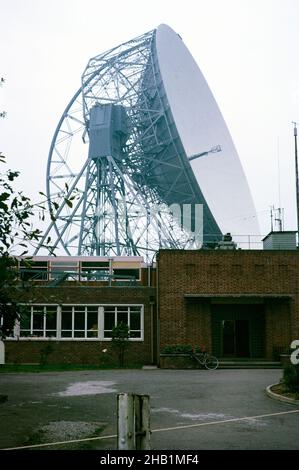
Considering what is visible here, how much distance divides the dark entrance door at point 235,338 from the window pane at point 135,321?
14.6ft

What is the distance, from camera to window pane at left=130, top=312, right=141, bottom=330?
108 feet

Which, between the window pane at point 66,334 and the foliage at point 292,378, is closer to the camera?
the foliage at point 292,378

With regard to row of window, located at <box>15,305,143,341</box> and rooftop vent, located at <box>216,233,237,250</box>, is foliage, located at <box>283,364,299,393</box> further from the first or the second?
rooftop vent, located at <box>216,233,237,250</box>

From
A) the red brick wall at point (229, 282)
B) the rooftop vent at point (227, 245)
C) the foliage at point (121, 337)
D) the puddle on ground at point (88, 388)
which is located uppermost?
the rooftop vent at point (227, 245)

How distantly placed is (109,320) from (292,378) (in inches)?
667

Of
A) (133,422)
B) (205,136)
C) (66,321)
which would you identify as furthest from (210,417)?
(205,136)

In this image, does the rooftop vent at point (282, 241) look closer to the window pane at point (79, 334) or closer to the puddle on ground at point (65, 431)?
the window pane at point (79, 334)

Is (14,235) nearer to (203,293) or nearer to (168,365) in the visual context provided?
(168,365)

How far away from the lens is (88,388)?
19.4 meters

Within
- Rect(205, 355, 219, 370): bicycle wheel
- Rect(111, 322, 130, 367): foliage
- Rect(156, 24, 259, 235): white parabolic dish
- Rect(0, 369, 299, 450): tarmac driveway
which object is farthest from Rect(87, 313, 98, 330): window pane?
Rect(156, 24, 259, 235): white parabolic dish

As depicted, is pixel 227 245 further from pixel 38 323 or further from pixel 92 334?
pixel 38 323

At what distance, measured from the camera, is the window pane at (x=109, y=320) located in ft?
108

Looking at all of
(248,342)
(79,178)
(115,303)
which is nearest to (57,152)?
(79,178)

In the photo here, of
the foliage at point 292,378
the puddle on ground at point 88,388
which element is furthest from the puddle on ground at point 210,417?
the puddle on ground at point 88,388
